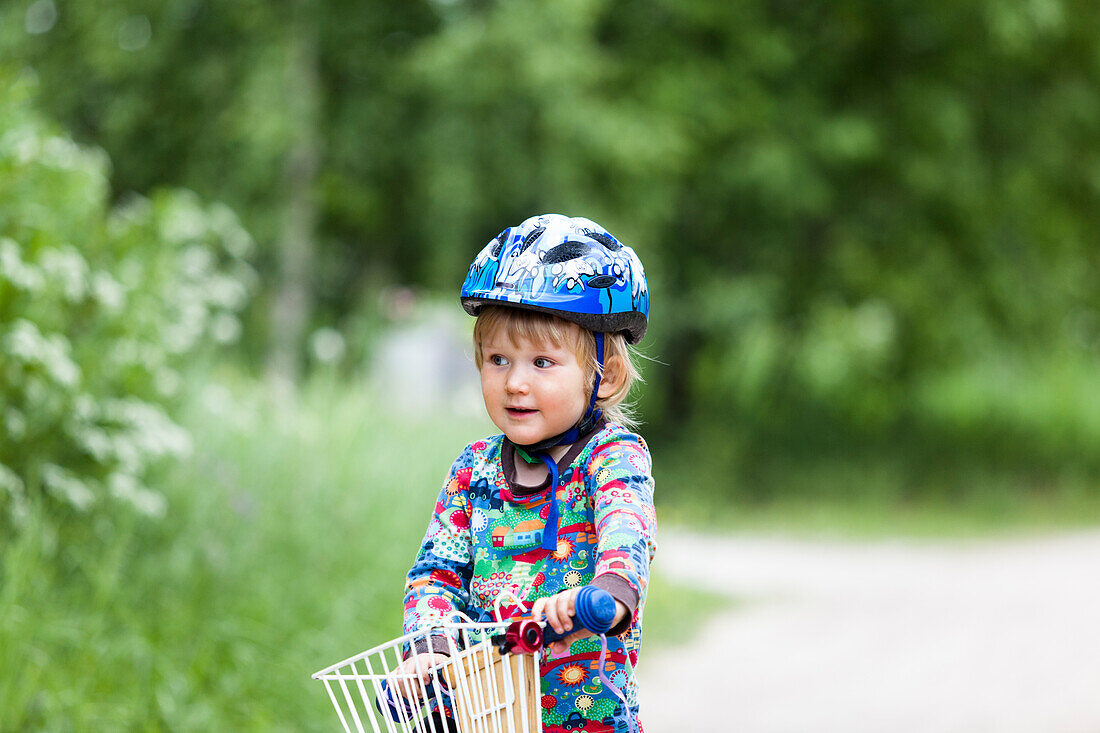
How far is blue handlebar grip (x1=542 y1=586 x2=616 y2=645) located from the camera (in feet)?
6.81

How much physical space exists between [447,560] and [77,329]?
402 cm

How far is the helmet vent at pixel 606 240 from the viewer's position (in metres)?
2.66

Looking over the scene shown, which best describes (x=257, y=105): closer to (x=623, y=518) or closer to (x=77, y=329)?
(x=77, y=329)

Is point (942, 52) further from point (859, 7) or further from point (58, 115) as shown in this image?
point (58, 115)

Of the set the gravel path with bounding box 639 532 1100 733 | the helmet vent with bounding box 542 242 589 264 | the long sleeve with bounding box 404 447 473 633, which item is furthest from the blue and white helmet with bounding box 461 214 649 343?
the gravel path with bounding box 639 532 1100 733

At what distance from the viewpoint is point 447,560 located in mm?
2586

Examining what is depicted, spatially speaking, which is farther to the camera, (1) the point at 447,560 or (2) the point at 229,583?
(2) the point at 229,583

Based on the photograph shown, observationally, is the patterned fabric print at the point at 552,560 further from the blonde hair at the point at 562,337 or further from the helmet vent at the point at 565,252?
the helmet vent at the point at 565,252

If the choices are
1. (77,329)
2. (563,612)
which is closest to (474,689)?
(563,612)

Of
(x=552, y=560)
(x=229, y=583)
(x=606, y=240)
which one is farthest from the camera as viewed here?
(x=229, y=583)

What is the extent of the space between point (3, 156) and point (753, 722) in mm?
4667

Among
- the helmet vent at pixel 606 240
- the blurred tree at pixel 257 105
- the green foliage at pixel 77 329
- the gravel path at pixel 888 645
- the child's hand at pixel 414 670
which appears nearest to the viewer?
the child's hand at pixel 414 670

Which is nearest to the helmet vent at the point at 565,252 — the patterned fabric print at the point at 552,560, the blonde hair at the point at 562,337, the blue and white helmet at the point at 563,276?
the blue and white helmet at the point at 563,276

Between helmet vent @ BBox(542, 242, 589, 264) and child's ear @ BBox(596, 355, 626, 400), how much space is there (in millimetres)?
256
